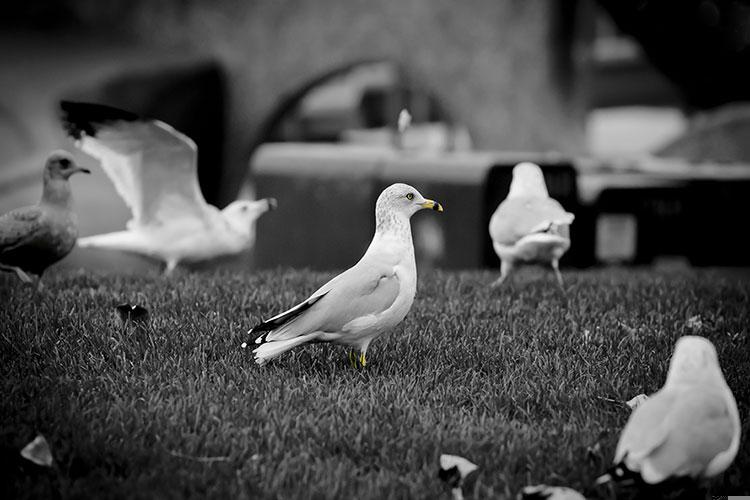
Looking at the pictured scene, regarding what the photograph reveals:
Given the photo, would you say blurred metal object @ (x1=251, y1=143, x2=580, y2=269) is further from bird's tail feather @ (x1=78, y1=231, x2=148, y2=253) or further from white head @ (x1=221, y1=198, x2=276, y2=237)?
bird's tail feather @ (x1=78, y1=231, x2=148, y2=253)

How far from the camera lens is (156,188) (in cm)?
760

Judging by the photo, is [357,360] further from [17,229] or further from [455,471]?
[17,229]

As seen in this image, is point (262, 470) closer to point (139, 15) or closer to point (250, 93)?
point (250, 93)

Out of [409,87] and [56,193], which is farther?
[409,87]

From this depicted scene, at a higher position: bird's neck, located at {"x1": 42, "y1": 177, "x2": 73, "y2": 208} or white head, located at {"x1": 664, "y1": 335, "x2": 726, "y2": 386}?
bird's neck, located at {"x1": 42, "y1": 177, "x2": 73, "y2": 208}

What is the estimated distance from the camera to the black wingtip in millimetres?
6648

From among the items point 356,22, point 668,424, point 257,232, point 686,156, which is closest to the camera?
point 668,424

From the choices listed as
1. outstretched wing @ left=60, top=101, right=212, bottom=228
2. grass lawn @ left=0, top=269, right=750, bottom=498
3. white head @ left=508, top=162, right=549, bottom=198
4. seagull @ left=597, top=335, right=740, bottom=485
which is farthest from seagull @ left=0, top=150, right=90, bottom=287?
seagull @ left=597, top=335, right=740, bottom=485

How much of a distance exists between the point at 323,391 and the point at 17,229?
236 centimetres

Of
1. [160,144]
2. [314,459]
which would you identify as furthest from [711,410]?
[160,144]

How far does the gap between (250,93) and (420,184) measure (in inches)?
157

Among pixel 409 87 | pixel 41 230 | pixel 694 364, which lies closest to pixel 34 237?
pixel 41 230

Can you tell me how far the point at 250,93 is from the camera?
539 inches

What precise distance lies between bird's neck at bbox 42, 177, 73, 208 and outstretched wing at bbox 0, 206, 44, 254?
0.86 feet
